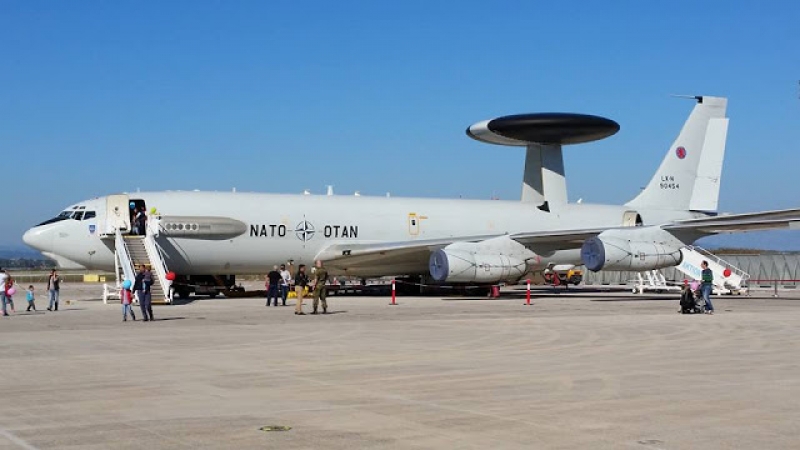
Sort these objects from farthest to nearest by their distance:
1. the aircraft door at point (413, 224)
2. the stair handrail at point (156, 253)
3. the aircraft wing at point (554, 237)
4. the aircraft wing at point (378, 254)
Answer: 1. the aircraft door at point (413, 224)
2. the aircraft wing at point (378, 254)
3. the aircraft wing at point (554, 237)
4. the stair handrail at point (156, 253)

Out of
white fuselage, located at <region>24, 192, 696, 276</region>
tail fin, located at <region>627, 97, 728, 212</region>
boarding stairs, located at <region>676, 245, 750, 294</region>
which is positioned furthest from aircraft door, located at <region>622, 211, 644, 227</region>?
boarding stairs, located at <region>676, 245, 750, 294</region>

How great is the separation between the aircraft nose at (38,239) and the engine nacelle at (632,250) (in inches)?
740

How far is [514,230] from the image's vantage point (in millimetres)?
40969

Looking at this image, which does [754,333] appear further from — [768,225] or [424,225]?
[424,225]

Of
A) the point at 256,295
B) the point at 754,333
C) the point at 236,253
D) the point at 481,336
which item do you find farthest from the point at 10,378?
the point at 256,295

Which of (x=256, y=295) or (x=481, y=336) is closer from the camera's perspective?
(x=481, y=336)

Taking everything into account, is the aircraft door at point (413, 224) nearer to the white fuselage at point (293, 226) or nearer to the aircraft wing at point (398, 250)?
the white fuselage at point (293, 226)

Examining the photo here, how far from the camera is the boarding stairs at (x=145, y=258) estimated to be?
31188 millimetres

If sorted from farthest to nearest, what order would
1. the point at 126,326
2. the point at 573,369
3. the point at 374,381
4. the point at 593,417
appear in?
1. the point at 126,326
2. the point at 573,369
3. the point at 374,381
4. the point at 593,417

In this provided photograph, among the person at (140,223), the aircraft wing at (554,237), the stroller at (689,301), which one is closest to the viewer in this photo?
the stroller at (689,301)

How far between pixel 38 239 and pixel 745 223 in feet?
80.2

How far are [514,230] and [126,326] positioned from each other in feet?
72.1

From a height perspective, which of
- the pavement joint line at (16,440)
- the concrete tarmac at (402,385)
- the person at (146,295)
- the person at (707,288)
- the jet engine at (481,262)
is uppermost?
the jet engine at (481,262)

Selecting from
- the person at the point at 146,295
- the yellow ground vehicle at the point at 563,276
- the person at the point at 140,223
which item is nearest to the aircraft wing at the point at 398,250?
the person at the point at 140,223
